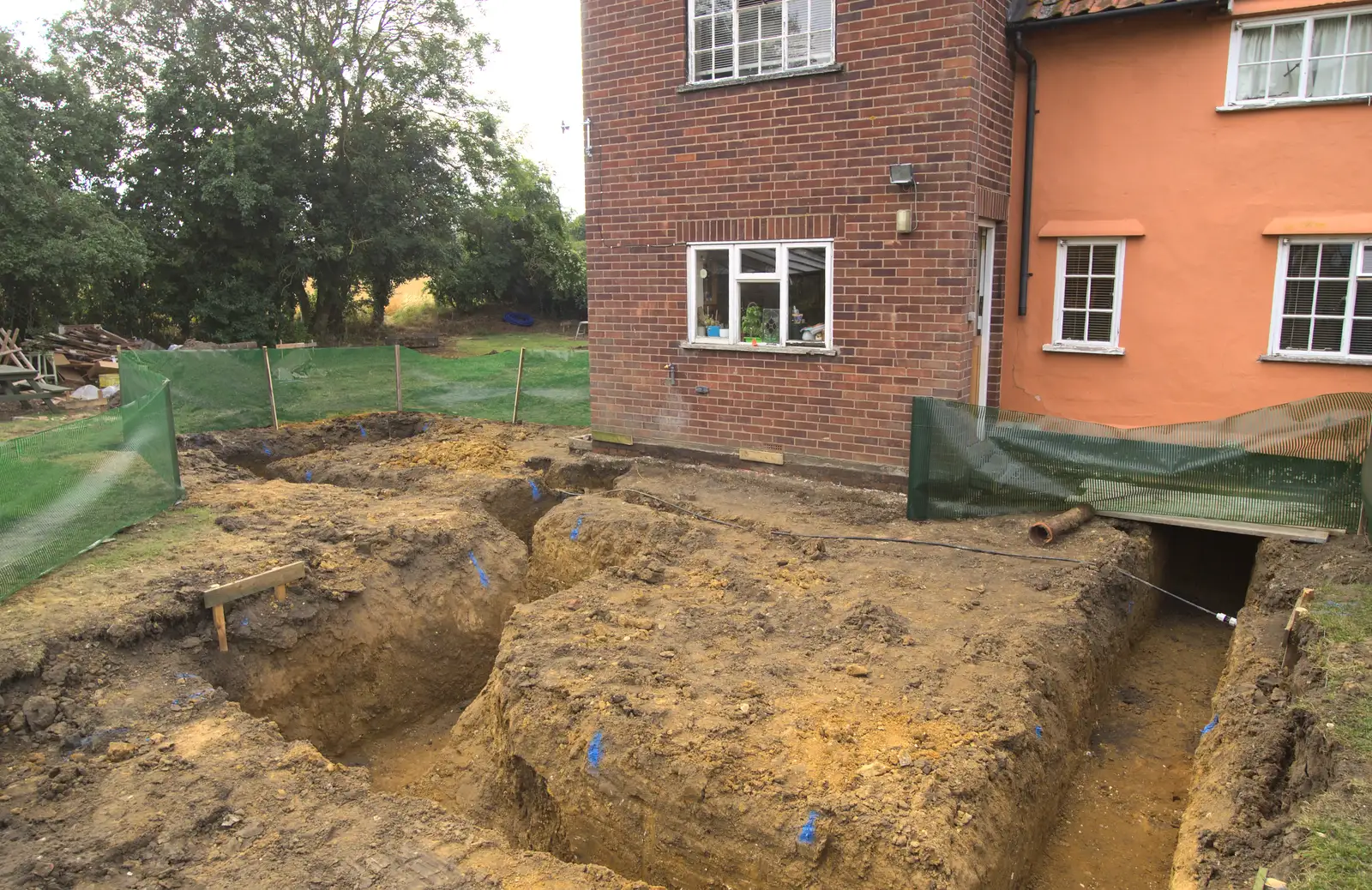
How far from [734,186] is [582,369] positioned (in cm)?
509

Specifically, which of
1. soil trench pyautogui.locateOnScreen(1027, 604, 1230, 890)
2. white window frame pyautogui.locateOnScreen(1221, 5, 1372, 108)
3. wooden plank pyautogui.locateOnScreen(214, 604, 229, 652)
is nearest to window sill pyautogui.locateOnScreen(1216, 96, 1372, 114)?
white window frame pyautogui.locateOnScreen(1221, 5, 1372, 108)

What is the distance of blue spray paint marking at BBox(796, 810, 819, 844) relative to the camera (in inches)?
162

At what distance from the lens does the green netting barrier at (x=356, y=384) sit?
12.8 meters

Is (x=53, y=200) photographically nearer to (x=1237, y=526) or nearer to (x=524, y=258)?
(x=524, y=258)

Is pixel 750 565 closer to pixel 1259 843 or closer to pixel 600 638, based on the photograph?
pixel 600 638

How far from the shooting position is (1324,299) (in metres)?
8.67

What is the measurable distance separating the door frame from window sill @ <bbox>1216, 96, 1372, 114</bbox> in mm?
2518

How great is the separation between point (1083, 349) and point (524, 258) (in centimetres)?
2872

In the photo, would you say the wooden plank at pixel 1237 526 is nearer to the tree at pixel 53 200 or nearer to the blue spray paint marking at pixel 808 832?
the blue spray paint marking at pixel 808 832

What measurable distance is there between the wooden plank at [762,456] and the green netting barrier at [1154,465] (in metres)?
1.65

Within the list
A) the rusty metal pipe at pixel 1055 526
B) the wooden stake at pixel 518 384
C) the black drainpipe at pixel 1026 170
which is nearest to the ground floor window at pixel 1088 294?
the black drainpipe at pixel 1026 170

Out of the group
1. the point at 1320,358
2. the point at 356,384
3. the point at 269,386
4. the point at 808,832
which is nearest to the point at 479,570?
the point at 808,832

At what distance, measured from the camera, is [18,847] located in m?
4.12

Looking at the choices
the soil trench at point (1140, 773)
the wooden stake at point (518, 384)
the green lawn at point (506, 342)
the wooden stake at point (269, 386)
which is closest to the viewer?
the soil trench at point (1140, 773)
